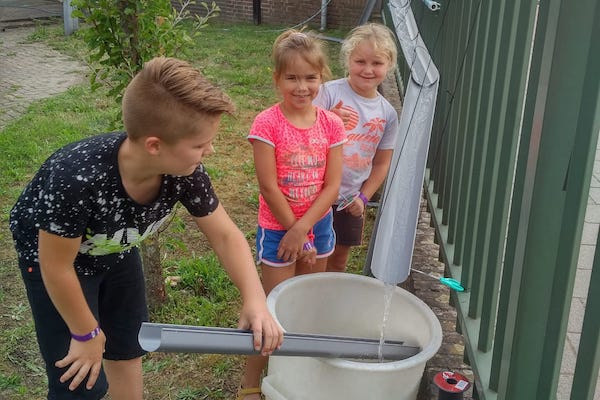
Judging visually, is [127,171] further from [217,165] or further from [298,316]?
[217,165]

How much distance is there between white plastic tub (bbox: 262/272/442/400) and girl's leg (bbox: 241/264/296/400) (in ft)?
0.90

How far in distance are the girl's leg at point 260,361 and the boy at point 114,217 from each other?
0.57 meters

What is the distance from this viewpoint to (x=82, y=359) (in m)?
2.09

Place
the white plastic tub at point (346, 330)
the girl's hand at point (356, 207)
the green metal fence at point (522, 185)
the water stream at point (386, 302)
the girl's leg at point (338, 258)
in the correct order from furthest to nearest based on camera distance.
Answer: the girl's leg at point (338, 258)
the girl's hand at point (356, 207)
the water stream at point (386, 302)
the white plastic tub at point (346, 330)
the green metal fence at point (522, 185)

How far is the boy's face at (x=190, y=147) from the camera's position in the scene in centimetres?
182

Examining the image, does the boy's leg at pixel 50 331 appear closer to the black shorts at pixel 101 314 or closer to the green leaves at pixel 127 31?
the black shorts at pixel 101 314

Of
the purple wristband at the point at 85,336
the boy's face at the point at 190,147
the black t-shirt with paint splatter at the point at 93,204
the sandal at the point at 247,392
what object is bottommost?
the sandal at the point at 247,392

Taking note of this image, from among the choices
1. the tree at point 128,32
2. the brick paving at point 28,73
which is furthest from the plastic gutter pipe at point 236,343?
the brick paving at point 28,73

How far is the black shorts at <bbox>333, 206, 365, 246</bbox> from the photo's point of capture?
Result: 3.22m

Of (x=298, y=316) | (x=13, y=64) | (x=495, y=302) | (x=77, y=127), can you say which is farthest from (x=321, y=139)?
(x=13, y=64)

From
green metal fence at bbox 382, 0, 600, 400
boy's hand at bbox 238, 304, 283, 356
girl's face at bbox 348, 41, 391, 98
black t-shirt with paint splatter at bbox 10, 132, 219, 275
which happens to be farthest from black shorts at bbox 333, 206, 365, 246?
boy's hand at bbox 238, 304, 283, 356

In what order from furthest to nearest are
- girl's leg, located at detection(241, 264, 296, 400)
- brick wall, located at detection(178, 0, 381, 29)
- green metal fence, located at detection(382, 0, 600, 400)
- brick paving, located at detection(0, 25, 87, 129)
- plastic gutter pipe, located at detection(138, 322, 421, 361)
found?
1. brick wall, located at detection(178, 0, 381, 29)
2. brick paving, located at detection(0, 25, 87, 129)
3. girl's leg, located at detection(241, 264, 296, 400)
4. plastic gutter pipe, located at detection(138, 322, 421, 361)
5. green metal fence, located at detection(382, 0, 600, 400)

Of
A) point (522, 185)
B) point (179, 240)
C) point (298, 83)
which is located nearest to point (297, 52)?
point (298, 83)

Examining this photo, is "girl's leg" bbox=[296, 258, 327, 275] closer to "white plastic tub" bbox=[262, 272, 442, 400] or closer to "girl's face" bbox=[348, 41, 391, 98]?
"white plastic tub" bbox=[262, 272, 442, 400]
